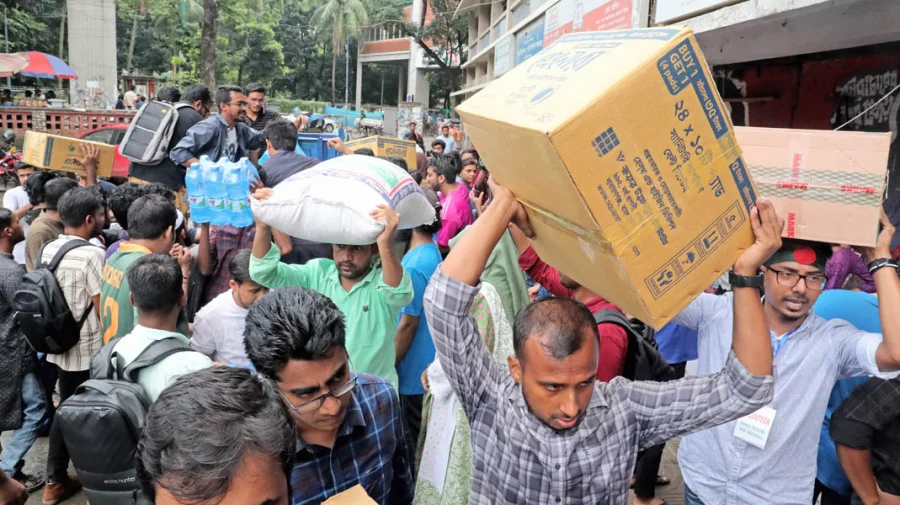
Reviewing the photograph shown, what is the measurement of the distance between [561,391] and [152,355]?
1.59 m

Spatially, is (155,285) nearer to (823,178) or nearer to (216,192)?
(216,192)

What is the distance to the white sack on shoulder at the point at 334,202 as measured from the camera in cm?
273

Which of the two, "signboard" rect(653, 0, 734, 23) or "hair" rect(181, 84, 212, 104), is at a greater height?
"signboard" rect(653, 0, 734, 23)

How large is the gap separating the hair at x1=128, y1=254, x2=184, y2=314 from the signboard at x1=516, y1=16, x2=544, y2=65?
10582 millimetres

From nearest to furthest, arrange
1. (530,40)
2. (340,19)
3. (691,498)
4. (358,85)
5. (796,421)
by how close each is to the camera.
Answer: (796,421) → (691,498) → (530,40) → (340,19) → (358,85)

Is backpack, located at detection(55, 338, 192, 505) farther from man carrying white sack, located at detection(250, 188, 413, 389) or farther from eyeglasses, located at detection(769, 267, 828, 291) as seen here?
eyeglasses, located at detection(769, 267, 828, 291)

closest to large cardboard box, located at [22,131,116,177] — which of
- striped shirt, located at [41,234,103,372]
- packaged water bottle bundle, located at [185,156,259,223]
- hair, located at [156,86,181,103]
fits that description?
hair, located at [156,86,181,103]

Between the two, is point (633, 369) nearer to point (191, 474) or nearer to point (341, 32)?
point (191, 474)

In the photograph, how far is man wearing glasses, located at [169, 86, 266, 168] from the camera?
5129mm

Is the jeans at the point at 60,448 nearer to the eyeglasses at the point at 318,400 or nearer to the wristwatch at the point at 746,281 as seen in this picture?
the eyeglasses at the point at 318,400

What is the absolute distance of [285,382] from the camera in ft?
6.07

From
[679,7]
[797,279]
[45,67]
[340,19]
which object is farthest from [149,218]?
[340,19]

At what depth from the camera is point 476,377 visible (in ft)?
6.00

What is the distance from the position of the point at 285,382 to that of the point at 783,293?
65.2 inches
